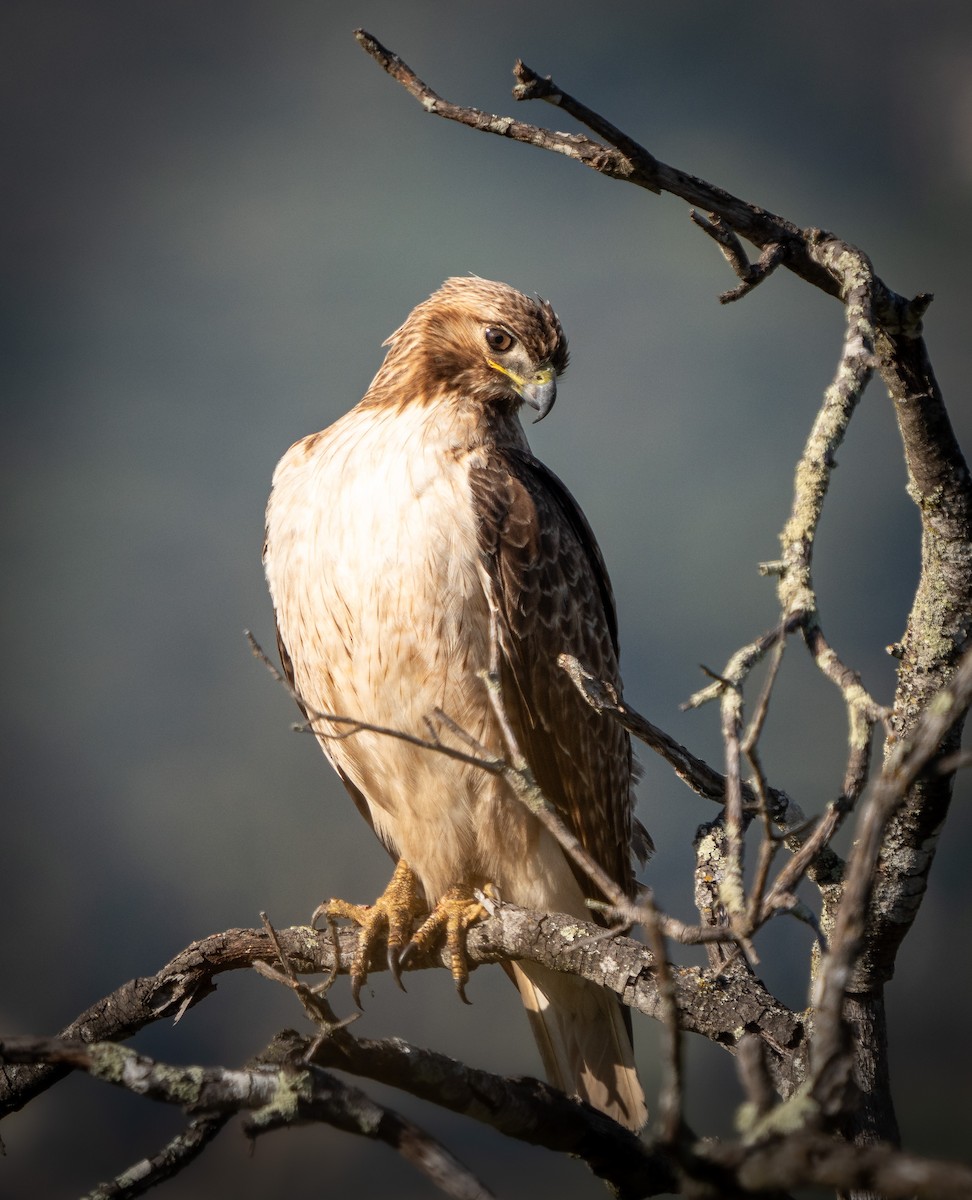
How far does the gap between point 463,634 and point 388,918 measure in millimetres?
934

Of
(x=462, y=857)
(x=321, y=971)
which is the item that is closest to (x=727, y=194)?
(x=462, y=857)

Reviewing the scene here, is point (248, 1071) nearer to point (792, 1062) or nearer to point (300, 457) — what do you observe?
point (792, 1062)

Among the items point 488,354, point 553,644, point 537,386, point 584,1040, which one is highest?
point 488,354

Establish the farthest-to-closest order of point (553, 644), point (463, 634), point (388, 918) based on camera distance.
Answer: point (553, 644) → point (388, 918) → point (463, 634)

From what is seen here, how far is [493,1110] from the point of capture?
242cm

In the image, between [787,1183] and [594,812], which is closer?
[787,1183]

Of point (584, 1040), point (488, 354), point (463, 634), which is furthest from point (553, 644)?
point (584, 1040)

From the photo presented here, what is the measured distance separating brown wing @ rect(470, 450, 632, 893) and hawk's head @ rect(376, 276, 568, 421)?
0.26 m

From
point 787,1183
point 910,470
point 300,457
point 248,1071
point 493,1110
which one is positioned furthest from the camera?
point 300,457

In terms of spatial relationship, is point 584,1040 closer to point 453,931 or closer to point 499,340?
point 453,931

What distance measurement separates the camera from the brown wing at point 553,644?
12.2ft

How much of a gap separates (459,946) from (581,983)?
71cm

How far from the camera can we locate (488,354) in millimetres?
4152

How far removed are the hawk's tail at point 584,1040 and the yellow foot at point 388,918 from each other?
55cm
